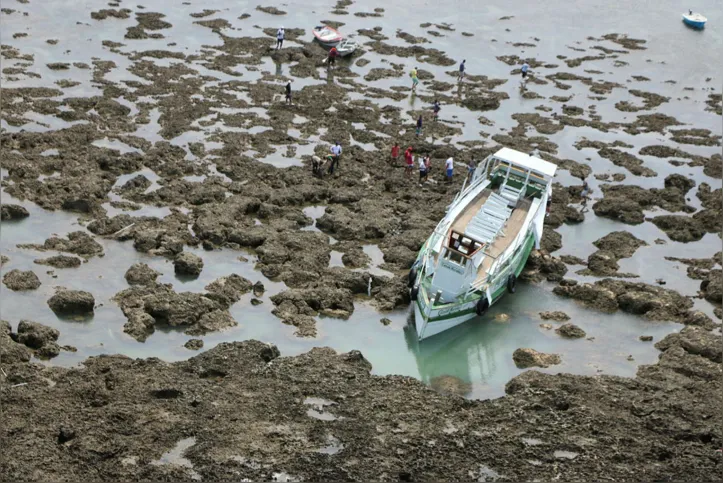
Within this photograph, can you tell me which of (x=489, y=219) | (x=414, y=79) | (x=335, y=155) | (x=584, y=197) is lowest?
(x=584, y=197)

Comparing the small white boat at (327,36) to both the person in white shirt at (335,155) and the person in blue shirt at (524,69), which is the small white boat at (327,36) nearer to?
the person in blue shirt at (524,69)

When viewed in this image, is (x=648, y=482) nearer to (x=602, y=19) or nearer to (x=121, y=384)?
(x=121, y=384)

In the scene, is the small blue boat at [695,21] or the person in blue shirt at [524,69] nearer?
the person in blue shirt at [524,69]

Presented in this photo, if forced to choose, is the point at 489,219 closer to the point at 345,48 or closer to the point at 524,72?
the point at 524,72

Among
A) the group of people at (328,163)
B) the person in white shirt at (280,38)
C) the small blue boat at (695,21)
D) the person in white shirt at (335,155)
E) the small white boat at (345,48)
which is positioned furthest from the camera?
the small blue boat at (695,21)

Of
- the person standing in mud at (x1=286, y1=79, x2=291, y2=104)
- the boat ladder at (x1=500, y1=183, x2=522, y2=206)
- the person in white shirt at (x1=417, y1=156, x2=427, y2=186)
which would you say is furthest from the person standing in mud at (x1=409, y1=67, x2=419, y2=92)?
the boat ladder at (x1=500, y1=183, x2=522, y2=206)

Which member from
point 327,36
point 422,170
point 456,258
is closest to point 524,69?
point 327,36

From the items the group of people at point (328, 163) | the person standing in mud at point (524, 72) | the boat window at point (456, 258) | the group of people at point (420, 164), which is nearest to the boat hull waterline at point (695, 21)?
the person standing in mud at point (524, 72)
